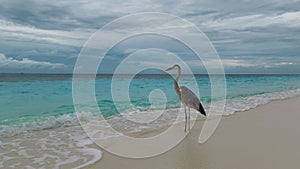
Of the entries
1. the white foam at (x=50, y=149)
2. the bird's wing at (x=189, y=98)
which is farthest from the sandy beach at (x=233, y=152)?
the bird's wing at (x=189, y=98)

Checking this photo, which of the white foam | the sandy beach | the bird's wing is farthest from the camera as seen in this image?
the bird's wing

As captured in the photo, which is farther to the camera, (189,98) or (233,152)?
(189,98)

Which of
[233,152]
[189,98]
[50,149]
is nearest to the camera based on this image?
[233,152]

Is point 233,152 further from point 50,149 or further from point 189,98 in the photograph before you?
point 50,149

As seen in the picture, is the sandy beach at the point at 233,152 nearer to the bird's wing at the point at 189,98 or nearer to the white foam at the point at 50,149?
the white foam at the point at 50,149

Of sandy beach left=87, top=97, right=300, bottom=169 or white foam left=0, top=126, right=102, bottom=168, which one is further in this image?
white foam left=0, top=126, right=102, bottom=168

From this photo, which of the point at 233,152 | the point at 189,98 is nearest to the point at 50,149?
the point at 233,152

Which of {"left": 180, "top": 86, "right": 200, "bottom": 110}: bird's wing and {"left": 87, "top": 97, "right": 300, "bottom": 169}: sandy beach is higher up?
{"left": 180, "top": 86, "right": 200, "bottom": 110}: bird's wing

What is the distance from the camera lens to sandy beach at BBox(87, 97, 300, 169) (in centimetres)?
448

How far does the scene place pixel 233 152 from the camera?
506 centimetres

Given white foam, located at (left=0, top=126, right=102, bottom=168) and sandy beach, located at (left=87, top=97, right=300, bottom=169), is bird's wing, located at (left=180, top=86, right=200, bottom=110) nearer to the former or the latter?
sandy beach, located at (left=87, top=97, right=300, bottom=169)

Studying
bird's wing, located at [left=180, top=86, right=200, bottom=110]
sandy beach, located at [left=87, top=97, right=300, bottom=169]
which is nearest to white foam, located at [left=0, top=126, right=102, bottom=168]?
sandy beach, located at [left=87, top=97, right=300, bottom=169]

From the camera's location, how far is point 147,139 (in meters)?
6.38

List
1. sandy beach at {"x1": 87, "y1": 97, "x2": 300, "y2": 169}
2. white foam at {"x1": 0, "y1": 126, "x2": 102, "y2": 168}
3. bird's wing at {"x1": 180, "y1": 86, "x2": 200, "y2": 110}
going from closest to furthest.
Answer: sandy beach at {"x1": 87, "y1": 97, "x2": 300, "y2": 169}
white foam at {"x1": 0, "y1": 126, "x2": 102, "y2": 168}
bird's wing at {"x1": 180, "y1": 86, "x2": 200, "y2": 110}
